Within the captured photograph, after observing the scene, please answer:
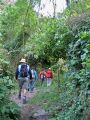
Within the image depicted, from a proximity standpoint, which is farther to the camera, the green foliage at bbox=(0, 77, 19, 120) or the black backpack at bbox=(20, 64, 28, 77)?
the black backpack at bbox=(20, 64, 28, 77)

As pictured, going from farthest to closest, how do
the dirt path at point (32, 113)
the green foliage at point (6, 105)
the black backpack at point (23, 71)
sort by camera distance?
the black backpack at point (23, 71)
the dirt path at point (32, 113)
the green foliage at point (6, 105)

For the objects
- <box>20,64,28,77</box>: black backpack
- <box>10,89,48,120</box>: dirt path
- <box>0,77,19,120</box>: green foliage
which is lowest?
<box>10,89,48,120</box>: dirt path

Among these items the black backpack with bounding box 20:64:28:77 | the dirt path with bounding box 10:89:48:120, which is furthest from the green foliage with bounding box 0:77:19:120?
the black backpack with bounding box 20:64:28:77

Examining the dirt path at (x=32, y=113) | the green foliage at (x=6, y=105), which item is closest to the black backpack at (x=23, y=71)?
the dirt path at (x=32, y=113)

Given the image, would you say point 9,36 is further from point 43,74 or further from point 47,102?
point 47,102

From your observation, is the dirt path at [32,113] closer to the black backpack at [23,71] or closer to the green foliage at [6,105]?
the green foliage at [6,105]

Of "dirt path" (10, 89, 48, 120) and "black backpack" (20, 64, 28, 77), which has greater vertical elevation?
"black backpack" (20, 64, 28, 77)

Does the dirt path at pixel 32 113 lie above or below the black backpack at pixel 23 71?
below

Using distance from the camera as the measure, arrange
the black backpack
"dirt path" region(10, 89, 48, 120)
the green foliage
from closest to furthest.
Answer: the green foliage → "dirt path" region(10, 89, 48, 120) → the black backpack

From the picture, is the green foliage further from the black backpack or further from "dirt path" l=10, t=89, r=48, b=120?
the black backpack

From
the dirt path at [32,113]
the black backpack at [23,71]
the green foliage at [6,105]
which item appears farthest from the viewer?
the black backpack at [23,71]

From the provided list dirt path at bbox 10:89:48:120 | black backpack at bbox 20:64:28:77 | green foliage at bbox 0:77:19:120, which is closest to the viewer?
green foliage at bbox 0:77:19:120

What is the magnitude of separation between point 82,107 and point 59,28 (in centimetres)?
403

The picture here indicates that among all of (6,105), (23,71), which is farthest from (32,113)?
(23,71)
